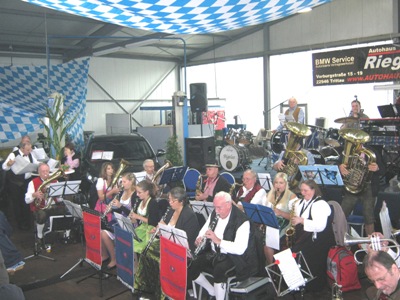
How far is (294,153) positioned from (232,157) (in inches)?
260

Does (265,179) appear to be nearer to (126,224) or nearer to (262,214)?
(262,214)

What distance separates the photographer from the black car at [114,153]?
31.6 ft

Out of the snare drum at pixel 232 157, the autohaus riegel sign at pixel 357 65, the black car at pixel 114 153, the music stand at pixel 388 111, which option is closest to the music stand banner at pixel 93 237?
the black car at pixel 114 153

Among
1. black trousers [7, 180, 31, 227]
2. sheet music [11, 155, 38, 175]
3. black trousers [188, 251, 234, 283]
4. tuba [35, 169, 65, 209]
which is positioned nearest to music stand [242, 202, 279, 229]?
black trousers [188, 251, 234, 283]

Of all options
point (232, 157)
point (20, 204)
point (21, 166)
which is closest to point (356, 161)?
point (21, 166)

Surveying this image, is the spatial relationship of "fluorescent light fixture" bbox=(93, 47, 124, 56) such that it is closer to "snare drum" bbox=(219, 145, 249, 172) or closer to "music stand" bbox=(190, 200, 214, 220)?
"snare drum" bbox=(219, 145, 249, 172)

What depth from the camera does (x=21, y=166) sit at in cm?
850

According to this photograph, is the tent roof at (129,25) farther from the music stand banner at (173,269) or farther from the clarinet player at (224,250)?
the music stand banner at (173,269)

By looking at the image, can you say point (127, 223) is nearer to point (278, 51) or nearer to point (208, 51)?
point (278, 51)

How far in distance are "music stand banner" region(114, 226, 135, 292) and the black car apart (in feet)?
13.4

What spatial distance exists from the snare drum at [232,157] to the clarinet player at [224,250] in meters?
8.86

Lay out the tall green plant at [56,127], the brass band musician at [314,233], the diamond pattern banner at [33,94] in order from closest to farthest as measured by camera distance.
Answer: the brass band musician at [314,233] < the tall green plant at [56,127] < the diamond pattern banner at [33,94]

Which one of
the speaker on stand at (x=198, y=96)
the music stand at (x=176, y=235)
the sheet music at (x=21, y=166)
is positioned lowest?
the music stand at (x=176, y=235)

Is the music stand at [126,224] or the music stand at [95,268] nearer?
the music stand at [126,224]
